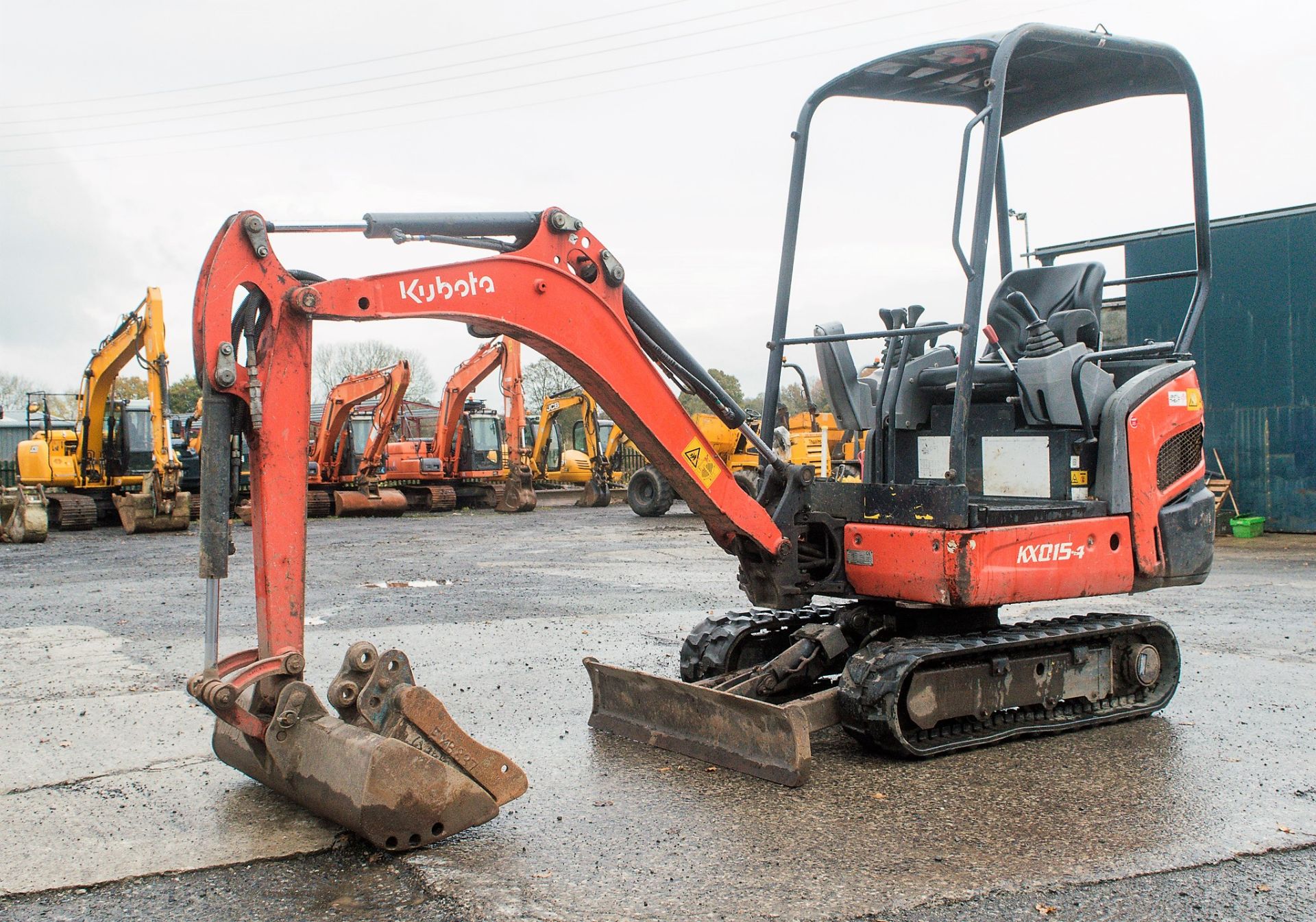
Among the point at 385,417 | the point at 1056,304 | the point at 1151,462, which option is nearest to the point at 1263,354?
the point at 1056,304

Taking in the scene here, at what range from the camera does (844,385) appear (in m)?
6.71

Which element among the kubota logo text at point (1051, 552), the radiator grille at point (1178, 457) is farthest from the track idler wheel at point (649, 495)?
the kubota logo text at point (1051, 552)

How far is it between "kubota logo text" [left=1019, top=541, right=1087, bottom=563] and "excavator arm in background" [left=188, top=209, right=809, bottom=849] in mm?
2601

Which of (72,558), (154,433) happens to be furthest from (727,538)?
(154,433)

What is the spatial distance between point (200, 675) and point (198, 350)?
1273 millimetres

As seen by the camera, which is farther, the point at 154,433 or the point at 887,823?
the point at 154,433

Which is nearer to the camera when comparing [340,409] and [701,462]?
[701,462]

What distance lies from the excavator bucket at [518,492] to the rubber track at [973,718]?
76.2 ft

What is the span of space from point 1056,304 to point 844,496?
175 cm

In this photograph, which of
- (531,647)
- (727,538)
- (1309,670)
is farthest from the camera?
(531,647)

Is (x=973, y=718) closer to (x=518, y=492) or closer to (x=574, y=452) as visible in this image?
(x=518, y=492)

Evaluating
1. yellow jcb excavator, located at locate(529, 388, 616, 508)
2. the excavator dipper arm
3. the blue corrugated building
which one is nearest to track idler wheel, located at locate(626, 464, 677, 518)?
yellow jcb excavator, located at locate(529, 388, 616, 508)

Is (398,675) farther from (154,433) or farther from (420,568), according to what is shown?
(154,433)

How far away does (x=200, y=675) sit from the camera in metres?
4.69
